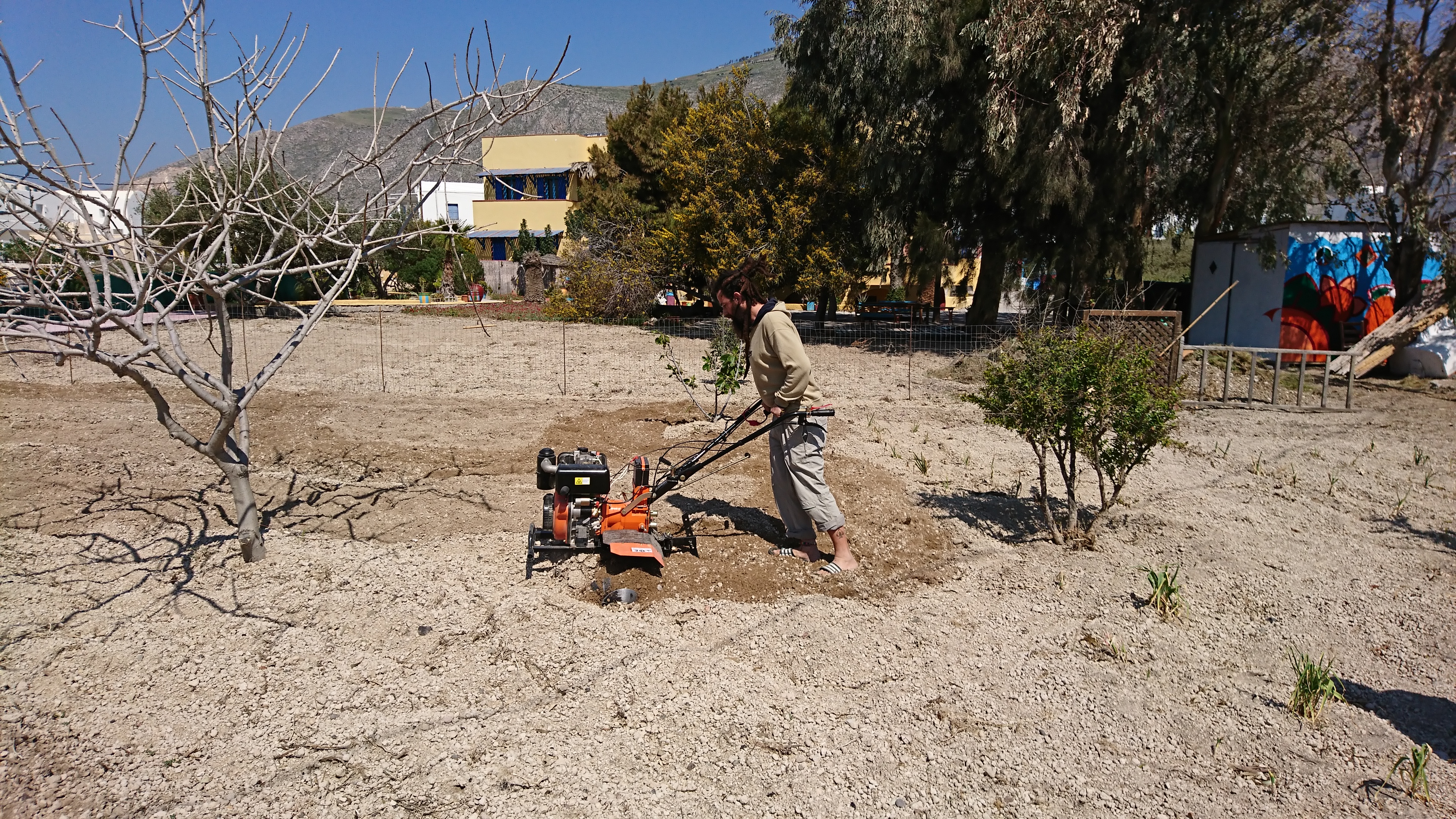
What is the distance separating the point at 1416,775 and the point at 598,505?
4.16 metres

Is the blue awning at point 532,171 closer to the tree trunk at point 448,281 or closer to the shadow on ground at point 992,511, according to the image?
the tree trunk at point 448,281

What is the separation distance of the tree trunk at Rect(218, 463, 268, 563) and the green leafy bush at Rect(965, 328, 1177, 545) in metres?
4.66

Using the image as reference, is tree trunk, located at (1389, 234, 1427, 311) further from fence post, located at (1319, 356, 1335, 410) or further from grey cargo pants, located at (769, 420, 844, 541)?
grey cargo pants, located at (769, 420, 844, 541)

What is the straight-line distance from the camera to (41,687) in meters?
3.92

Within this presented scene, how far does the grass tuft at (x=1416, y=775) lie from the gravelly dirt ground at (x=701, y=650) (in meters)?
0.07

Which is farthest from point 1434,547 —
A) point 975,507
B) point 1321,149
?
point 1321,149

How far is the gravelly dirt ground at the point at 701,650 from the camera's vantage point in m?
3.39

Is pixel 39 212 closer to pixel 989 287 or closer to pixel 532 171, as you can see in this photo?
pixel 989 287

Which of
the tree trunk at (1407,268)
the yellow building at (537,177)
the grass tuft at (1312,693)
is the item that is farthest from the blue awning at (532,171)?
the grass tuft at (1312,693)

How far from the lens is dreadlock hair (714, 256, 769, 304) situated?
5301mm

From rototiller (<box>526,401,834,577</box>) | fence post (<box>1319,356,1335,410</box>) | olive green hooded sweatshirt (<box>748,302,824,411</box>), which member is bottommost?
rototiller (<box>526,401,834,577</box>)

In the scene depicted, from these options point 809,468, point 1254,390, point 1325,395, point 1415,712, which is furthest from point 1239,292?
point 809,468

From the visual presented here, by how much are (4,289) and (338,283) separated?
5.19ft

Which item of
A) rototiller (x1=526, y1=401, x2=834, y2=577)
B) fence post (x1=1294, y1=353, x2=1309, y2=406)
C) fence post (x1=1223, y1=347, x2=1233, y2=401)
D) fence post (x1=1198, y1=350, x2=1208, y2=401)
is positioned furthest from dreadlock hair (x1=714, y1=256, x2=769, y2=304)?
fence post (x1=1294, y1=353, x2=1309, y2=406)
